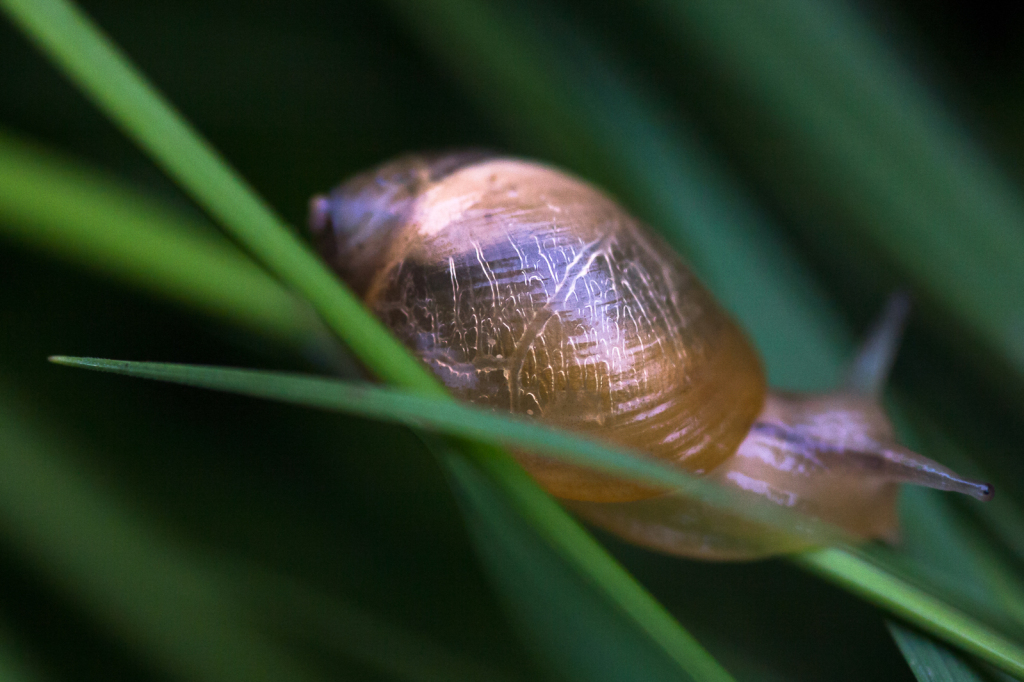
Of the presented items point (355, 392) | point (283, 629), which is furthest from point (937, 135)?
point (283, 629)

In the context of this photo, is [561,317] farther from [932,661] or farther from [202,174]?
[932,661]

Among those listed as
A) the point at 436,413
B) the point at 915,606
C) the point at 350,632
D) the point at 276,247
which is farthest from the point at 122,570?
the point at 915,606

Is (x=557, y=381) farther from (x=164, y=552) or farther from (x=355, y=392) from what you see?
(x=164, y=552)

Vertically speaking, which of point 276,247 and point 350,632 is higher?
point 276,247

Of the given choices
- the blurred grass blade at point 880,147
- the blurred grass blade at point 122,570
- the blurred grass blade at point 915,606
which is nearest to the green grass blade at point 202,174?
the blurred grass blade at point 915,606

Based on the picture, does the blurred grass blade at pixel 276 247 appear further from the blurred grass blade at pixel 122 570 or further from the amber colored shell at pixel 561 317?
the blurred grass blade at pixel 122 570
